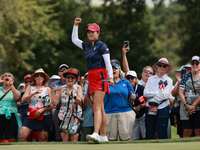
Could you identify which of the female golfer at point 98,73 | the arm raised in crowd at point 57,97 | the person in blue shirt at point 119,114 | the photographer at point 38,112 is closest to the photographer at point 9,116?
the photographer at point 38,112

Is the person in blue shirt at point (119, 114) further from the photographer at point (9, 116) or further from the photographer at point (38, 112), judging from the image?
the photographer at point (9, 116)

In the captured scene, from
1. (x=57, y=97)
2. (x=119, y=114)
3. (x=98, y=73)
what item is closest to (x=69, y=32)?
(x=57, y=97)

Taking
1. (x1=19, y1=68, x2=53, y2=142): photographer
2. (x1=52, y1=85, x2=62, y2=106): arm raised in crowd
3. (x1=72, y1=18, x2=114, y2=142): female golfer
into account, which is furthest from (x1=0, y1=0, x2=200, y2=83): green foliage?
(x1=72, y1=18, x2=114, y2=142): female golfer

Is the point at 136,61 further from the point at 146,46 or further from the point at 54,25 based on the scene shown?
the point at 54,25

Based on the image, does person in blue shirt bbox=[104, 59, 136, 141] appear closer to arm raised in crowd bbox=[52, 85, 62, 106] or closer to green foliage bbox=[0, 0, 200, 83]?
arm raised in crowd bbox=[52, 85, 62, 106]

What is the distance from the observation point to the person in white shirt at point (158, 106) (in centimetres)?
962

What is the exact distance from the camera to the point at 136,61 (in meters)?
36.8

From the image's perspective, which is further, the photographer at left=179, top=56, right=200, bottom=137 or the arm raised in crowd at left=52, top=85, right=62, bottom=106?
the arm raised in crowd at left=52, top=85, right=62, bottom=106

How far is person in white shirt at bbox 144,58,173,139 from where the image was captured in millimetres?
9617

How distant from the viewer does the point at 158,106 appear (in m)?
9.67

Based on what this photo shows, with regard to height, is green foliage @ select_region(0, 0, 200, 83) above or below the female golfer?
above

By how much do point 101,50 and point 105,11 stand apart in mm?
31681

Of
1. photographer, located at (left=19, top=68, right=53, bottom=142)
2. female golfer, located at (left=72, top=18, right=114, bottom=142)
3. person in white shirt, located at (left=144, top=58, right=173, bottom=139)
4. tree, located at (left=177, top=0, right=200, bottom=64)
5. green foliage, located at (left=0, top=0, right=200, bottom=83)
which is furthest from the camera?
tree, located at (left=177, top=0, right=200, bottom=64)

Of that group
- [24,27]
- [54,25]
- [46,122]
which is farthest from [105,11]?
[46,122]
